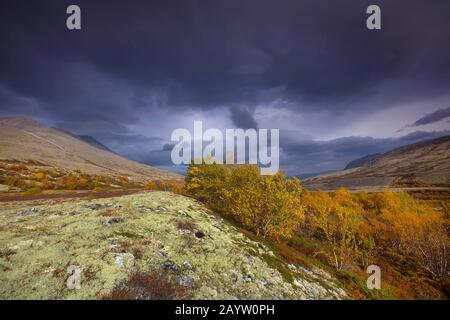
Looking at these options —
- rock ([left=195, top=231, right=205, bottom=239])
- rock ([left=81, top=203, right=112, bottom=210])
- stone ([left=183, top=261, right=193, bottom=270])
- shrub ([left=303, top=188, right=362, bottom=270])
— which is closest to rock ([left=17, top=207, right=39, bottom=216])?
rock ([left=81, top=203, right=112, bottom=210])

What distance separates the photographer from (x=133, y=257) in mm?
14023

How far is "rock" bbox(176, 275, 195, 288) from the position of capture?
12570 millimetres

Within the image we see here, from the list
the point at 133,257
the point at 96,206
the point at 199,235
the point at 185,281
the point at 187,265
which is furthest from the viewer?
the point at 96,206

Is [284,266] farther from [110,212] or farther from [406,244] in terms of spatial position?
[406,244]

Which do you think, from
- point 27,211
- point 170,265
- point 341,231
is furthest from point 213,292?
point 341,231

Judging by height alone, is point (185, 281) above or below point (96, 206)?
below

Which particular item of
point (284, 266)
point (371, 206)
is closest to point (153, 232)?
point (284, 266)

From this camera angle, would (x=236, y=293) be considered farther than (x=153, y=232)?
No

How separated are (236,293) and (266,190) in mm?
18119

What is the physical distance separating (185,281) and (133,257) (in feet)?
12.1

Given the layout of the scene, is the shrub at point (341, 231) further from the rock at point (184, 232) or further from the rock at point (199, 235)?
the rock at point (184, 232)

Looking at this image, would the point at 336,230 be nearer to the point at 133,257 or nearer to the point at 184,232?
the point at 184,232

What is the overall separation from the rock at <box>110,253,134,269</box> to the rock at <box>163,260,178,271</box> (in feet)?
6.35
